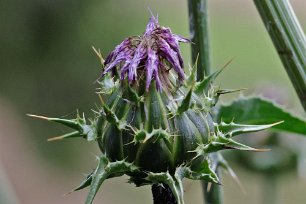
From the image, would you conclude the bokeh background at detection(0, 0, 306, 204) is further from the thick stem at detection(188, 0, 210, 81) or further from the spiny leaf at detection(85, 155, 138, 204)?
the spiny leaf at detection(85, 155, 138, 204)

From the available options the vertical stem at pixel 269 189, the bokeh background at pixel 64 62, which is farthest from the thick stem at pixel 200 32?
the bokeh background at pixel 64 62

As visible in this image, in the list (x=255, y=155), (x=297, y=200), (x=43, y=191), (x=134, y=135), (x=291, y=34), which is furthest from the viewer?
(x=43, y=191)

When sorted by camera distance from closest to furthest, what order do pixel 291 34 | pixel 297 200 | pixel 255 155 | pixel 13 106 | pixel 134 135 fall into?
pixel 134 135 < pixel 291 34 < pixel 255 155 < pixel 297 200 < pixel 13 106

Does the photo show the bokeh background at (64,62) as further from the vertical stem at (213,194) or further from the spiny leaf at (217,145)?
the spiny leaf at (217,145)

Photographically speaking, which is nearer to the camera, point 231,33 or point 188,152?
point 188,152

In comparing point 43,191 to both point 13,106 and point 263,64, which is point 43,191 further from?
point 263,64

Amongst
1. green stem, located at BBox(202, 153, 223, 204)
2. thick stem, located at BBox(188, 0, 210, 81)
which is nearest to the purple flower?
thick stem, located at BBox(188, 0, 210, 81)

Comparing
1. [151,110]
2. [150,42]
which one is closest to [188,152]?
[151,110]
